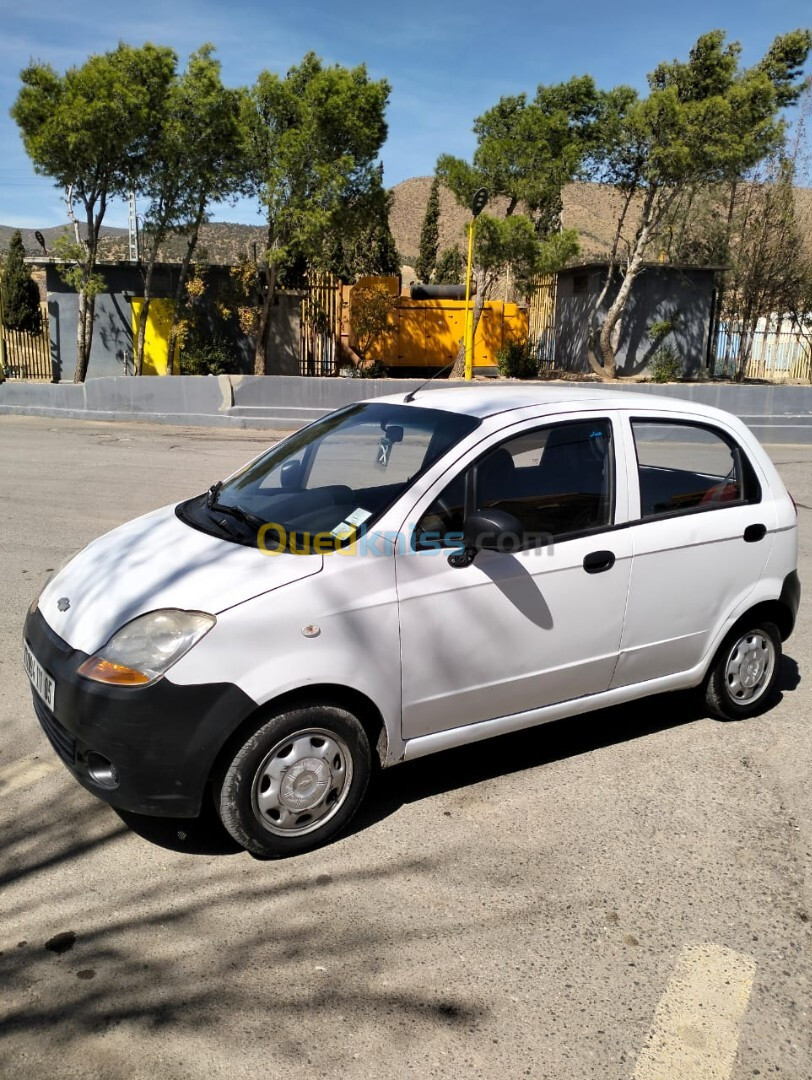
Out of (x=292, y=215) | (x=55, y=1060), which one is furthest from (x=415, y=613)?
(x=292, y=215)

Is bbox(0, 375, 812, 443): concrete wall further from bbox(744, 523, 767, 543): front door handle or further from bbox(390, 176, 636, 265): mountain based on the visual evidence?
bbox(390, 176, 636, 265): mountain

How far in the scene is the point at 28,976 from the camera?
2.68 metres

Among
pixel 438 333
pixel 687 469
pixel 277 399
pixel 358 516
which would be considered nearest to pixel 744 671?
pixel 687 469

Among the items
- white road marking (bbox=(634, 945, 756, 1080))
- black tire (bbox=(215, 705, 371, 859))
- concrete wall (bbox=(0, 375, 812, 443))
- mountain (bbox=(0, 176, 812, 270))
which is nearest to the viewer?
white road marking (bbox=(634, 945, 756, 1080))

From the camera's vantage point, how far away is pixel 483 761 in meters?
4.16

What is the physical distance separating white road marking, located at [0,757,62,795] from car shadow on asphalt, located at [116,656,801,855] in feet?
1.69

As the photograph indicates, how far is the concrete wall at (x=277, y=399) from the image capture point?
17203 mm

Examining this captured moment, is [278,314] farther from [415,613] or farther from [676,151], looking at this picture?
[415,613]

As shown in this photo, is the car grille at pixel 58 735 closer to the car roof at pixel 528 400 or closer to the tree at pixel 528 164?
the car roof at pixel 528 400

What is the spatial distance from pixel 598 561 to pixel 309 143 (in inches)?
678

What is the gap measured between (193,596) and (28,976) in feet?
4.20

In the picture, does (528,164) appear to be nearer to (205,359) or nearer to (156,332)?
(205,359)

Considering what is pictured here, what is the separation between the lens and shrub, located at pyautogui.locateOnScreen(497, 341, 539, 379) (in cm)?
2003

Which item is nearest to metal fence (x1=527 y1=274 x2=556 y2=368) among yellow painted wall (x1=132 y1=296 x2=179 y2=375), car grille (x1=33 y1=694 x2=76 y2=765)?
yellow painted wall (x1=132 y1=296 x2=179 y2=375)
